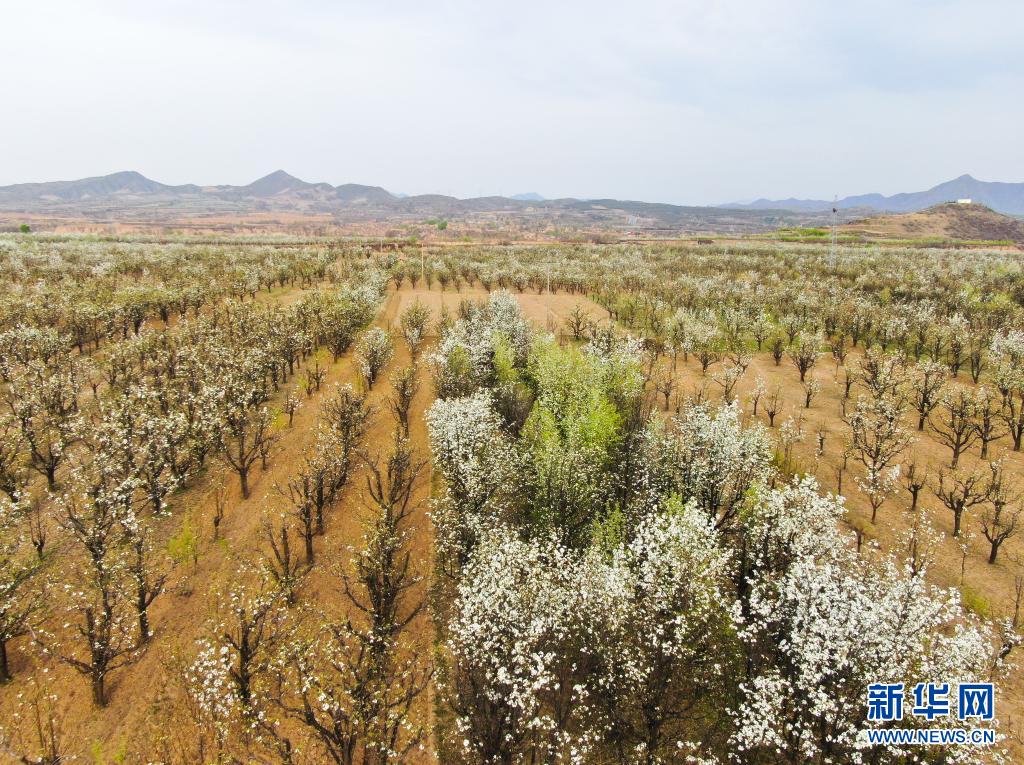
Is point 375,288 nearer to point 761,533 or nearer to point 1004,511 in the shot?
point 761,533

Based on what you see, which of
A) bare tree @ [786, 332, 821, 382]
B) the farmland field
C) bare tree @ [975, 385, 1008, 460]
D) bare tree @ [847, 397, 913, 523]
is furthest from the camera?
bare tree @ [786, 332, 821, 382]

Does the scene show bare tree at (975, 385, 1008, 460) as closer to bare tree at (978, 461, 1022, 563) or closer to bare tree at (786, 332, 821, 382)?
bare tree at (978, 461, 1022, 563)

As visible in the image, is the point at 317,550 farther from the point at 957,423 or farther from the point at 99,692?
the point at 957,423

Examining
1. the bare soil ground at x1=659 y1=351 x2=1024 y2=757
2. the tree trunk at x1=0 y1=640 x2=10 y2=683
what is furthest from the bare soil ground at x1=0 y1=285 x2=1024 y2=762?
the tree trunk at x1=0 y1=640 x2=10 y2=683

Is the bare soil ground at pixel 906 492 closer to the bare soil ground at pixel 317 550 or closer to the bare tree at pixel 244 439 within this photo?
the bare soil ground at pixel 317 550

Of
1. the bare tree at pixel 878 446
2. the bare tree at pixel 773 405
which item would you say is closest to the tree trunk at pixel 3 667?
the bare tree at pixel 878 446

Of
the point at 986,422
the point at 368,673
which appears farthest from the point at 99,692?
the point at 986,422

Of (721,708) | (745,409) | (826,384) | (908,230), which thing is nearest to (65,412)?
(721,708)
